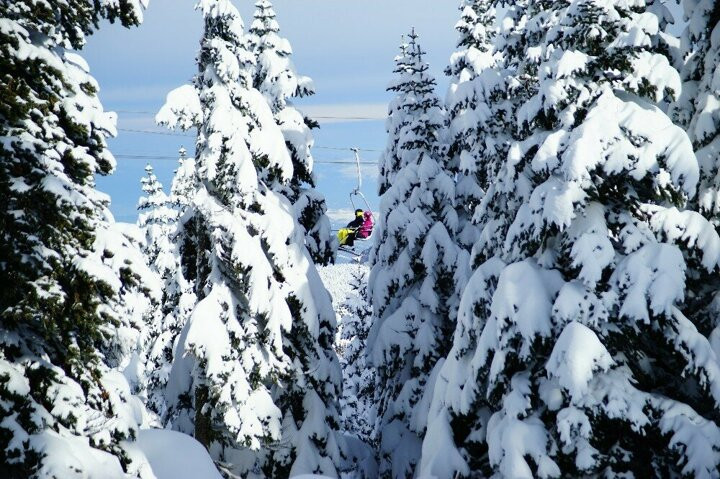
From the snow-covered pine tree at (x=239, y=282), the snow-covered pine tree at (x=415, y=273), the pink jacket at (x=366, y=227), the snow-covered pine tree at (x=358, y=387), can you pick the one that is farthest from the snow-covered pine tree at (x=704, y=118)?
the pink jacket at (x=366, y=227)

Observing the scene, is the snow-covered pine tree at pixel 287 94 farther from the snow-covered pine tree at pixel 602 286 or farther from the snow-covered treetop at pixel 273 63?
the snow-covered pine tree at pixel 602 286

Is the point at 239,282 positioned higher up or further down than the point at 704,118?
further down

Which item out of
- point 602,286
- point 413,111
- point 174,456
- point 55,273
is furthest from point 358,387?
point 55,273

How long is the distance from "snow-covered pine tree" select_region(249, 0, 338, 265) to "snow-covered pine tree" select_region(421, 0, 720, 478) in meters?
8.45

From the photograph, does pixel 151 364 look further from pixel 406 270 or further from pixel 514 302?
pixel 514 302

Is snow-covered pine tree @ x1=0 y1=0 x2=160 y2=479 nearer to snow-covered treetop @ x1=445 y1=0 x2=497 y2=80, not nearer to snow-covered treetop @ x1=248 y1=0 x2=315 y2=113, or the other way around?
snow-covered treetop @ x1=248 y1=0 x2=315 y2=113

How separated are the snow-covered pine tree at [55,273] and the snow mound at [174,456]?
71.4 inches

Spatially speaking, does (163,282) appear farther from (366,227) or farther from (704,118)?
(704,118)

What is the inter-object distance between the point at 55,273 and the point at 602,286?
7087mm

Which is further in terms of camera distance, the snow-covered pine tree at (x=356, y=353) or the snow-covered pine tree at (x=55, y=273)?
the snow-covered pine tree at (x=356, y=353)

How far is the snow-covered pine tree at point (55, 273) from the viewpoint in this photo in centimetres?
567

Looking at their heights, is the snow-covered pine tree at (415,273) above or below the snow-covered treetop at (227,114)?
below

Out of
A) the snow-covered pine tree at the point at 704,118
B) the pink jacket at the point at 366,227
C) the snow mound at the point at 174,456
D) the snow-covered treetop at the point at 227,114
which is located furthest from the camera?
the pink jacket at the point at 366,227

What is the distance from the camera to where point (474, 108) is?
19062mm
